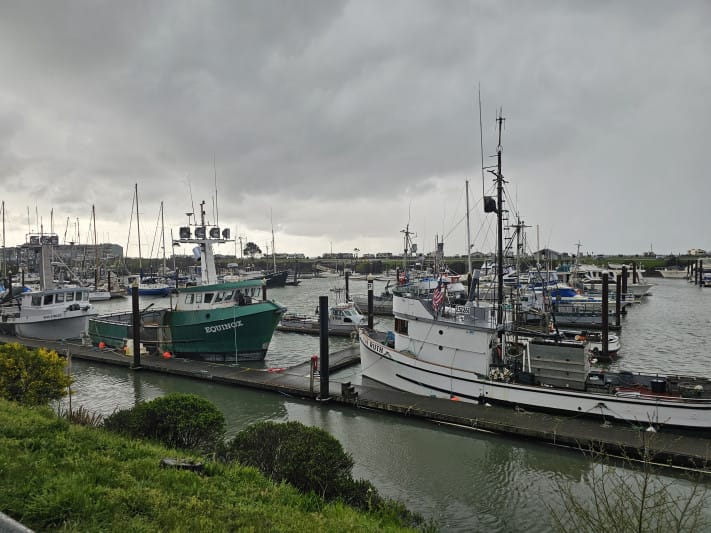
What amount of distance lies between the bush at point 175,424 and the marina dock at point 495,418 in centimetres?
672

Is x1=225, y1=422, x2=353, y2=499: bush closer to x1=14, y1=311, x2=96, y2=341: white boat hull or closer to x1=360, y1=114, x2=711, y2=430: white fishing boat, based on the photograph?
x1=360, y1=114, x2=711, y2=430: white fishing boat

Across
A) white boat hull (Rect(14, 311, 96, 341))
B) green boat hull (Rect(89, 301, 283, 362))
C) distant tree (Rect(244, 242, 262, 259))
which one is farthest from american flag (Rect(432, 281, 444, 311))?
distant tree (Rect(244, 242, 262, 259))

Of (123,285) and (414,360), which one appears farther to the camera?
(123,285)

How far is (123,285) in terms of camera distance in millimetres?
91375

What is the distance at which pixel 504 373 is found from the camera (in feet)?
51.7

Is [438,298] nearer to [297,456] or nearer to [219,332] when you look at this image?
[297,456]

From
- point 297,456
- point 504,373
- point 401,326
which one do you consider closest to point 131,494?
point 297,456

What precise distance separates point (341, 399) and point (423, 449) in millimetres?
4221

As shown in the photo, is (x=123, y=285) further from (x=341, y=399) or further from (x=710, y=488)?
(x=710, y=488)

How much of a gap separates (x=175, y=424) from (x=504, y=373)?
1114cm

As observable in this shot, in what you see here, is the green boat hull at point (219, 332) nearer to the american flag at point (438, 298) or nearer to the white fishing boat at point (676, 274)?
the american flag at point (438, 298)

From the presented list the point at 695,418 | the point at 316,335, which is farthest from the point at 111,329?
the point at 695,418

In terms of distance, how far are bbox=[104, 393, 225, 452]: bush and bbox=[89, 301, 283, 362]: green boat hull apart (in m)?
14.2

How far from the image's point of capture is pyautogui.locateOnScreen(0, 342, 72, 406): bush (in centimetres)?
1169
